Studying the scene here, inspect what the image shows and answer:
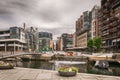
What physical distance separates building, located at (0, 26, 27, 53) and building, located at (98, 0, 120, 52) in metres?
62.9

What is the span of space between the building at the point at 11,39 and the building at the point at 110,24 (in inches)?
2475

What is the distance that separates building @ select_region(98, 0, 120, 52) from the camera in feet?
Answer: 348

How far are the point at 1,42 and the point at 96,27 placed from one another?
7564cm

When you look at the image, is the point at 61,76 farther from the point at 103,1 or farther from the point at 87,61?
the point at 103,1

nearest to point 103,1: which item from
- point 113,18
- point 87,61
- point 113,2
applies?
point 113,2

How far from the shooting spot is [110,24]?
115312mm

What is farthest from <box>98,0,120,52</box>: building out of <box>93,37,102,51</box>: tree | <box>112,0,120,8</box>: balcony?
<box>93,37,102,51</box>: tree

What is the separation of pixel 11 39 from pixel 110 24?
2925 inches

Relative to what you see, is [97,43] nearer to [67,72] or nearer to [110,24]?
[110,24]

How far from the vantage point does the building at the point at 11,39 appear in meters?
146

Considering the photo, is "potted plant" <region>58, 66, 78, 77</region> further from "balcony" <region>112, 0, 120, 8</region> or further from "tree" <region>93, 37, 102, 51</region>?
"tree" <region>93, 37, 102, 51</region>

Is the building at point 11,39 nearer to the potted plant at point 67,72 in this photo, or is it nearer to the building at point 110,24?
the building at point 110,24

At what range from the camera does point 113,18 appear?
11100cm

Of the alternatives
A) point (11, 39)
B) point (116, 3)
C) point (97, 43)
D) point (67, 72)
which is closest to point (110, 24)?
point (116, 3)
